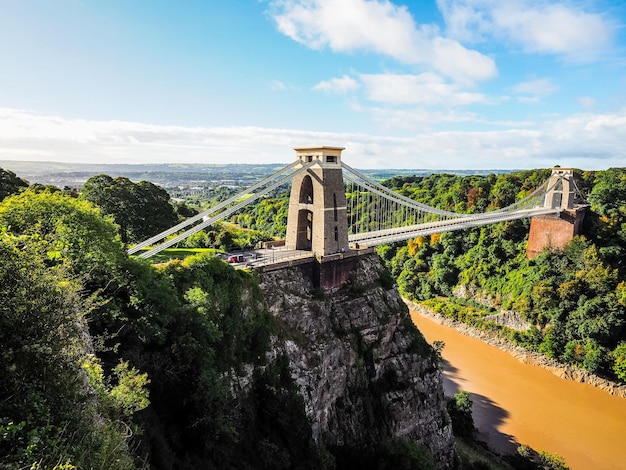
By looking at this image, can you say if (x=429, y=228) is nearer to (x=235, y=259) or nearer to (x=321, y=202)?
(x=321, y=202)

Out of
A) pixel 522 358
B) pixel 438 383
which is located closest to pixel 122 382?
pixel 438 383

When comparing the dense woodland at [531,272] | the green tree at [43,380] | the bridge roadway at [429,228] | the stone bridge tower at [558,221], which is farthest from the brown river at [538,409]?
the green tree at [43,380]

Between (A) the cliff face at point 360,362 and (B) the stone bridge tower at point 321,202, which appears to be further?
(B) the stone bridge tower at point 321,202

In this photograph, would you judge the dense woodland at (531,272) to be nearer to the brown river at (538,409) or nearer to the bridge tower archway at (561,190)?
the brown river at (538,409)

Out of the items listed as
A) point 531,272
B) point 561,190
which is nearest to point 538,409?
point 531,272

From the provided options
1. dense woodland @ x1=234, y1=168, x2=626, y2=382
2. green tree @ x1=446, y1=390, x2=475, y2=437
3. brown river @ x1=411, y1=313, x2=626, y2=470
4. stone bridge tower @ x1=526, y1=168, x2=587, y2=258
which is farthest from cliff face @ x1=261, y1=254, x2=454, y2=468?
stone bridge tower @ x1=526, y1=168, x2=587, y2=258

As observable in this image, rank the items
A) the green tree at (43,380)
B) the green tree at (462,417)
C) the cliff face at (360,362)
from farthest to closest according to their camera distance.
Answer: the green tree at (462,417)
the cliff face at (360,362)
the green tree at (43,380)

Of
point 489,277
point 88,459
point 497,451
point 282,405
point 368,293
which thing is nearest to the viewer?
point 88,459

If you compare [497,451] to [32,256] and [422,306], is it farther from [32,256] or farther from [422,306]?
[32,256]
